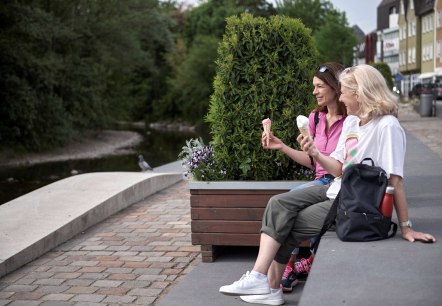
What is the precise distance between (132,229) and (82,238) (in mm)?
651

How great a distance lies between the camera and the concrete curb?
6.76 metres

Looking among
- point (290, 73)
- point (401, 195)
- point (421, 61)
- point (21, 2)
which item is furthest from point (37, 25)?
point (421, 61)

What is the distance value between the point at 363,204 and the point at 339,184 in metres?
0.54

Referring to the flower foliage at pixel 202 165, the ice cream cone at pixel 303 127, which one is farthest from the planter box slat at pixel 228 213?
the ice cream cone at pixel 303 127

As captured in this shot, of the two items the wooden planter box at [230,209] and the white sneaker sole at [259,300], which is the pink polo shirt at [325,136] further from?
the white sneaker sole at [259,300]

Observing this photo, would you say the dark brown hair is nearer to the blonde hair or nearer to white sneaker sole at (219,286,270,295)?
the blonde hair

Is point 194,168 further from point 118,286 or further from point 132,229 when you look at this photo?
point 132,229

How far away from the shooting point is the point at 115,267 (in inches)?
253

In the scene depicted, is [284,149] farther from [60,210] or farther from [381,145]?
[60,210]

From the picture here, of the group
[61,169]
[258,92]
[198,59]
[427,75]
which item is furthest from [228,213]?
[427,75]

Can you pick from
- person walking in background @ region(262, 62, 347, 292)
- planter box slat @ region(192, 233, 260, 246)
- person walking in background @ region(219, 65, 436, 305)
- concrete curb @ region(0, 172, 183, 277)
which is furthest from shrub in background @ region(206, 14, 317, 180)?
concrete curb @ region(0, 172, 183, 277)

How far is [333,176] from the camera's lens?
16.6ft

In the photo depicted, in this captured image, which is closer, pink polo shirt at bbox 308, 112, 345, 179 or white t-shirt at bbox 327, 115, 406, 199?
white t-shirt at bbox 327, 115, 406, 199

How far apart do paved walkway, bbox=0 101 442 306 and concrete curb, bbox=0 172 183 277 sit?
11 cm
